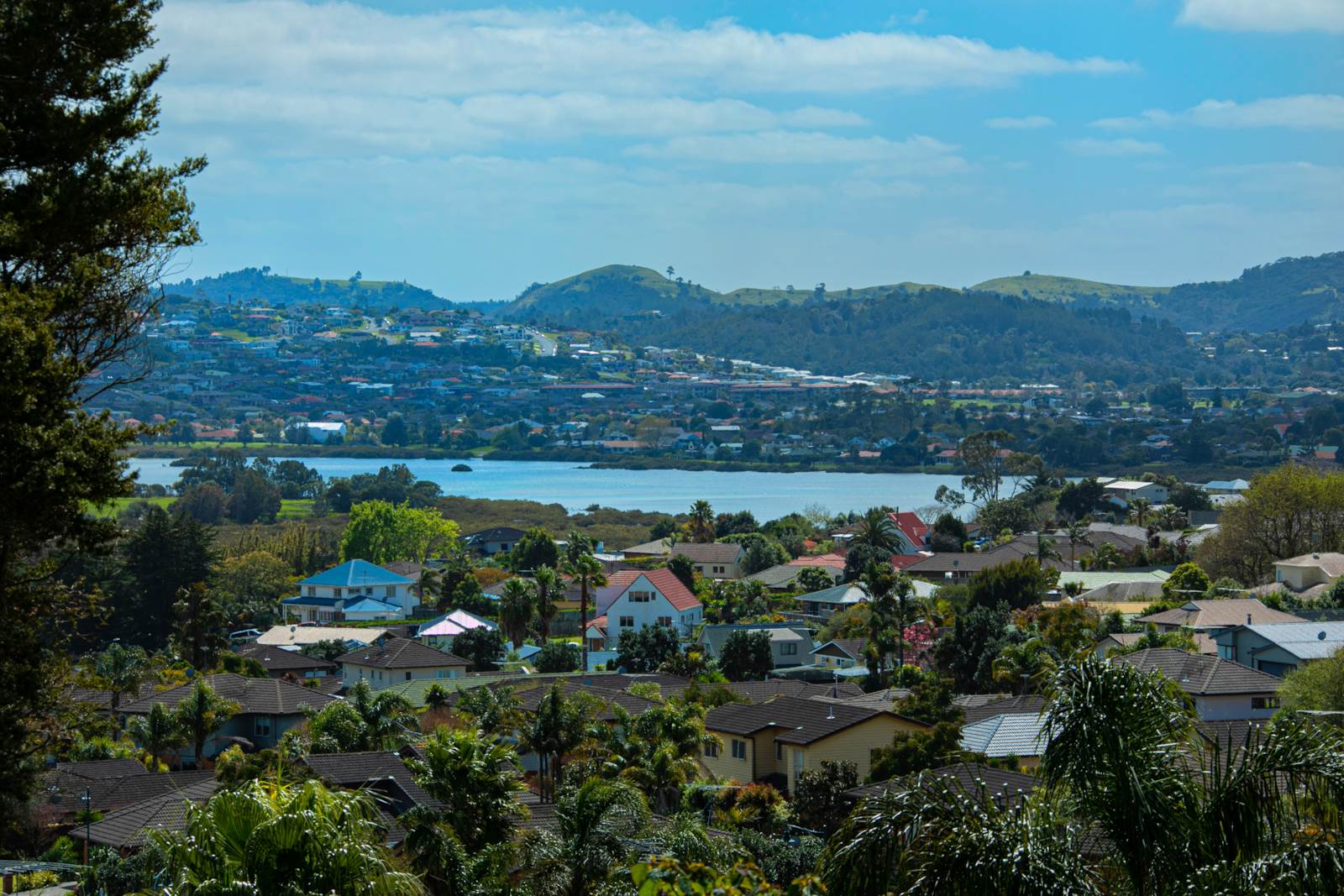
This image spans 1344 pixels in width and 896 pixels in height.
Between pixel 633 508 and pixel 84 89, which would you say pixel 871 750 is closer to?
pixel 84 89

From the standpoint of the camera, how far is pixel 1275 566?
55.6 meters

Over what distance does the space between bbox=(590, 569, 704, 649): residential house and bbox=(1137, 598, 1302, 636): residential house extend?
58.9 feet

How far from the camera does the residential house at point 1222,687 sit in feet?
106

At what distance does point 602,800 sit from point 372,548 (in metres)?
68.8

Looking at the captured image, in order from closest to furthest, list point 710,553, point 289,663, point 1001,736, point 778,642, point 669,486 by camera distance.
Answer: point 1001,736 → point 289,663 → point 778,642 → point 710,553 → point 669,486

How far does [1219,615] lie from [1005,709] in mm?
16142

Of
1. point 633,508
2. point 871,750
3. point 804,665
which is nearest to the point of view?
point 871,750

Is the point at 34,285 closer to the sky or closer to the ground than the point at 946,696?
closer to the sky

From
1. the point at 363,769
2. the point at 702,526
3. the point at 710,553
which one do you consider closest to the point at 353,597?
the point at 710,553

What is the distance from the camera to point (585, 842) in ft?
50.0

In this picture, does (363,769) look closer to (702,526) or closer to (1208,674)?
(1208,674)

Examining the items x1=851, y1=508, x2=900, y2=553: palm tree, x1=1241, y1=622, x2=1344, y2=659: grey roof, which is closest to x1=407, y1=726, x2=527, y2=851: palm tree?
x1=1241, y1=622, x2=1344, y2=659: grey roof

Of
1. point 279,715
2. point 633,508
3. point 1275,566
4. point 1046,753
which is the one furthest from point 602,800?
point 633,508

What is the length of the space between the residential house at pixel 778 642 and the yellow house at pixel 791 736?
54.3 ft
